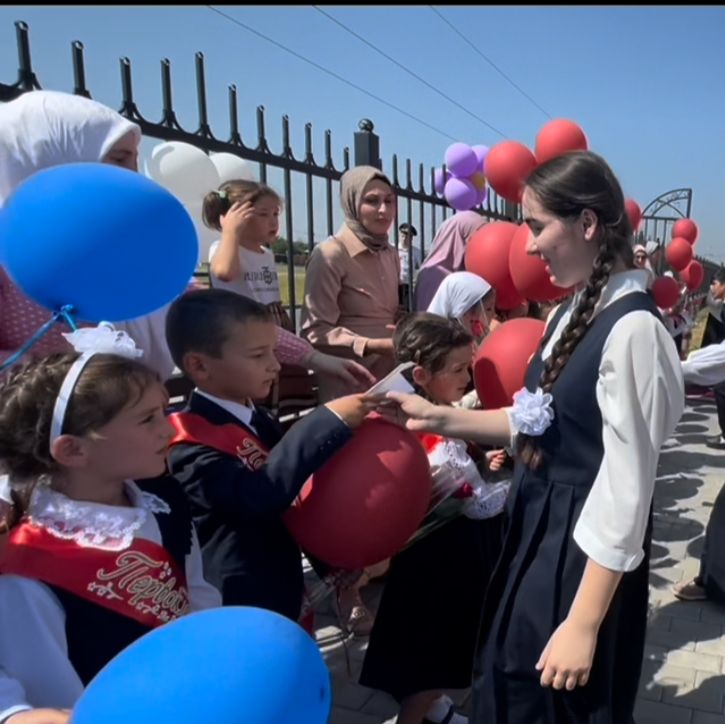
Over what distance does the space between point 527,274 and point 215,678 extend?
275 cm

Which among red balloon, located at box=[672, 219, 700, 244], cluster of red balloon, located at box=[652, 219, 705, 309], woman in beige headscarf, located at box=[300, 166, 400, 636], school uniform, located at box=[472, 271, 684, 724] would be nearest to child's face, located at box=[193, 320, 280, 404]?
school uniform, located at box=[472, 271, 684, 724]

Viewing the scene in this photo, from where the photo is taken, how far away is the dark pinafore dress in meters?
1.42

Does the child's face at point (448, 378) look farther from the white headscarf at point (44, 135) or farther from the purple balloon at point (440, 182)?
the purple balloon at point (440, 182)

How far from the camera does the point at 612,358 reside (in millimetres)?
1318

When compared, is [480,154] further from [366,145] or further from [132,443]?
[132,443]

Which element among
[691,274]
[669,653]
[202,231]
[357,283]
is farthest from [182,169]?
[691,274]

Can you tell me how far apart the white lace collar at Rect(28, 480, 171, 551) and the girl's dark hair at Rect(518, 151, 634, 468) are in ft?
2.88

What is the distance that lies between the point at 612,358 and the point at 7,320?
4.66 ft

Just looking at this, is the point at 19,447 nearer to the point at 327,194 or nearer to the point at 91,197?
the point at 91,197

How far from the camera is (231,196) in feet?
9.18

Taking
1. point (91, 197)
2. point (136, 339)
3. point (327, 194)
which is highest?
point (327, 194)

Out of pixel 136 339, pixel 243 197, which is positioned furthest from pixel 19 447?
pixel 243 197

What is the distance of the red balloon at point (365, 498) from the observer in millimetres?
1562

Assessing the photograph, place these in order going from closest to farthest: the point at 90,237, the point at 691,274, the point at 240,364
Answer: the point at 90,237 < the point at 240,364 < the point at 691,274
